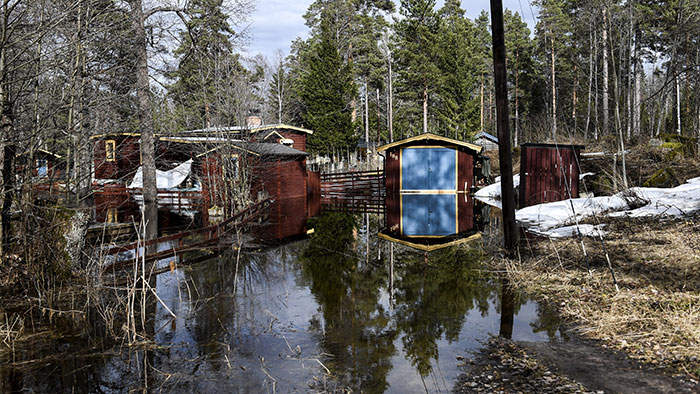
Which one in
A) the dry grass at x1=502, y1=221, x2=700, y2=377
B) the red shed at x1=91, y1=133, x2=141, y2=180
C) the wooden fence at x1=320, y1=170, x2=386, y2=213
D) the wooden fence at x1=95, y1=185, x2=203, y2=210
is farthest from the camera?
the wooden fence at x1=320, y1=170, x2=386, y2=213

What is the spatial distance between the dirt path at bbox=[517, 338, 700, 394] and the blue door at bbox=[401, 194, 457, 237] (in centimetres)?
797

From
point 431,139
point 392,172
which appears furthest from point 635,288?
point 392,172

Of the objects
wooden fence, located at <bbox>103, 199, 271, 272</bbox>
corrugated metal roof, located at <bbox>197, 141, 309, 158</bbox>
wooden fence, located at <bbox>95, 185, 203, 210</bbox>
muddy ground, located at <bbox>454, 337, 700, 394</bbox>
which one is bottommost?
muddy ground, located at <bbox>454, 337, 700, 394</bbox>

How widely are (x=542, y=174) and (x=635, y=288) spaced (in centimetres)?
1132

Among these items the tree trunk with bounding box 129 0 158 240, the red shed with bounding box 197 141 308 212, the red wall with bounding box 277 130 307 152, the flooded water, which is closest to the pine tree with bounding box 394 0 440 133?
the red wall with bounding box 277 130 307 152

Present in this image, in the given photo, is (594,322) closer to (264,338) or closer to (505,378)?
(505,378)

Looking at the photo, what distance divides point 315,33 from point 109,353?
4631cm

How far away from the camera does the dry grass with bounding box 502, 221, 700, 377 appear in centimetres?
474

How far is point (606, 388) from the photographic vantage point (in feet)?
13.0

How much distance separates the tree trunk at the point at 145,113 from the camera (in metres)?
14.2

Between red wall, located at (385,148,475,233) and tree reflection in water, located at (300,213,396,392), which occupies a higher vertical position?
red wall, located at (385,148,475,233)

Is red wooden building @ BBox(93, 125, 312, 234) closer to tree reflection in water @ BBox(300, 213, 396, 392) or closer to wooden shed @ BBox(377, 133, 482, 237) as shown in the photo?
tree reflection in water @ BBox(300, 213, 396, 392)

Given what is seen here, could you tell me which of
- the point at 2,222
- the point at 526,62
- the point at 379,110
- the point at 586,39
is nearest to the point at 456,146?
the point at 586,39

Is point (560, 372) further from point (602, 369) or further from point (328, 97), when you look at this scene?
point (328, 97)
